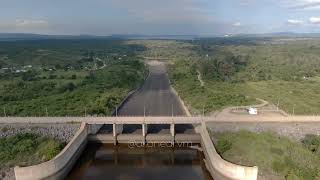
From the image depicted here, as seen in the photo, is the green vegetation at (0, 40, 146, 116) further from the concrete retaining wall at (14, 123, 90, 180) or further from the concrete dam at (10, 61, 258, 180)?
the concrete retaining wall at (14, 123, 90, 180)

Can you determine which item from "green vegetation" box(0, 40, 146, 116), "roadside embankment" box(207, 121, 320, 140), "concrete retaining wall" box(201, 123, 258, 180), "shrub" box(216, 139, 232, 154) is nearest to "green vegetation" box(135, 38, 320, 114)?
"roadside embankment" box(207, 121, 320, 140)

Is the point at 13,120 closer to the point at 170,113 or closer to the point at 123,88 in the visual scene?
the point at 170,113

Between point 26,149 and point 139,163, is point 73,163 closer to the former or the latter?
point 26,149

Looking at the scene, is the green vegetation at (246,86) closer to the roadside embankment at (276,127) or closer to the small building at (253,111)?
the small building at (253,111)

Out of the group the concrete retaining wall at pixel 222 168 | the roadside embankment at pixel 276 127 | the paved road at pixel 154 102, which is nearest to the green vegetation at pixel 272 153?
the concrete retaining wall at pixel 222 168

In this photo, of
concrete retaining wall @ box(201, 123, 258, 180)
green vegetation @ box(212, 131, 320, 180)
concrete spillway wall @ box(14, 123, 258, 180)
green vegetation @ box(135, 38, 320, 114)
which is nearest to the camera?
concrete spillway wall @ box(14, 123, 258, 180)

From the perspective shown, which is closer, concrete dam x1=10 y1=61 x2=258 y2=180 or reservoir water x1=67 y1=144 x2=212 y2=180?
concrete dam x1=10 y1=61 x2=258 y2=180

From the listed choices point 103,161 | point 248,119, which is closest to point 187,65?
point 248,119
